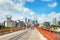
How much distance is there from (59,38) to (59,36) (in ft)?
0.49

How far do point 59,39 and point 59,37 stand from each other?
14 centimetres

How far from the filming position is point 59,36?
1110cm

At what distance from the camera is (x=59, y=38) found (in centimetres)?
1115

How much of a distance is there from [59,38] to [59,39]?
70mm

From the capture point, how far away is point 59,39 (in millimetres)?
11156

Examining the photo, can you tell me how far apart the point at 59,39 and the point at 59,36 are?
0.22m

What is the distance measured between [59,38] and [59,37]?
0.07 m

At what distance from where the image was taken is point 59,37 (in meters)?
11.2
